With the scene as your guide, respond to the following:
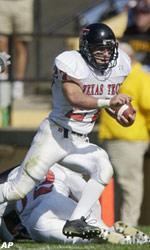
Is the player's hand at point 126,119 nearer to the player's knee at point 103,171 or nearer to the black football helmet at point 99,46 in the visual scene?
the player's knee at point 103,171

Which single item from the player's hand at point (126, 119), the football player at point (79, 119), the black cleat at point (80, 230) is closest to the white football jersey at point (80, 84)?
the football player at point (79, 119)

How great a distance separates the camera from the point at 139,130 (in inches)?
404

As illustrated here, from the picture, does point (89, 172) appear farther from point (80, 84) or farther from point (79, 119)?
point (80, 84)

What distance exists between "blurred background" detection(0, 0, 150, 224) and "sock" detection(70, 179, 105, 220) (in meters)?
3.66

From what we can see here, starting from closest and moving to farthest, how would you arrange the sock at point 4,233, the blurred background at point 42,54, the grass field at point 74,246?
the grass field at point 74,246 → the sock at point 4,233 → the blurred background at point 42,54

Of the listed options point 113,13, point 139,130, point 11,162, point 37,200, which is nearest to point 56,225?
point 37,200

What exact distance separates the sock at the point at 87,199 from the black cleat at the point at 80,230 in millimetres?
71

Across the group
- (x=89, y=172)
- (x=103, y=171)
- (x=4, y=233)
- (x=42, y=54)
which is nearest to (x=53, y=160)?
(x=89, y=172)

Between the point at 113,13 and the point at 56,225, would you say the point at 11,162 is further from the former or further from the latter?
the point at 56,225

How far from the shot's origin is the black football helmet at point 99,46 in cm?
735

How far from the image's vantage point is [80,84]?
24.0 feet

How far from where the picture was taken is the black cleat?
7.04 metres

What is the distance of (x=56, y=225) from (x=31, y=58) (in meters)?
5.18

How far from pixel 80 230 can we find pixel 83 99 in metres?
0.87
